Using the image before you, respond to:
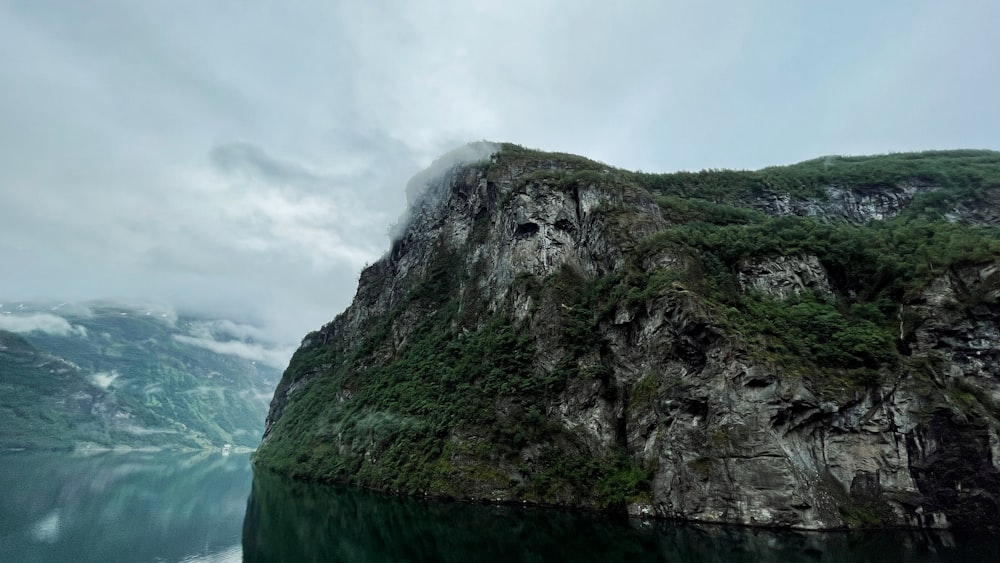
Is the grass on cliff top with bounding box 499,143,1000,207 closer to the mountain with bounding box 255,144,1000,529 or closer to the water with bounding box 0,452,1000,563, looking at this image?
the mountain with bounding box 255,144,1000,529

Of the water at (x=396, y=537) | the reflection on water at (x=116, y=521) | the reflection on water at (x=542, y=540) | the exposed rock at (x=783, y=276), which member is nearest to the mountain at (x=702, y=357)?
the exposed rock at (x=783, y=276)

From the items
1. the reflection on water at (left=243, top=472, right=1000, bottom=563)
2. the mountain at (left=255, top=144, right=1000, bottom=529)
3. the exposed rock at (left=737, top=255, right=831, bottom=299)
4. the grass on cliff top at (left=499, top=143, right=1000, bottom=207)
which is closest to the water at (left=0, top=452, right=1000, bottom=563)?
the reflection on water at (left=243, top=472, right=1000, bottom=563)

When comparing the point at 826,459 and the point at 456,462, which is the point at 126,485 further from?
the point at 826,459

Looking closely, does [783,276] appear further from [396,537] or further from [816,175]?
[816,175]

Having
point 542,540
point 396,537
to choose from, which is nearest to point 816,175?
point 542,540

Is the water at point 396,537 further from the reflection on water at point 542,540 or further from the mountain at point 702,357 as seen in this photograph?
the mountain at point 702,357

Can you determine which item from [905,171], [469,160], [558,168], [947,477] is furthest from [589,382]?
[905,171]
